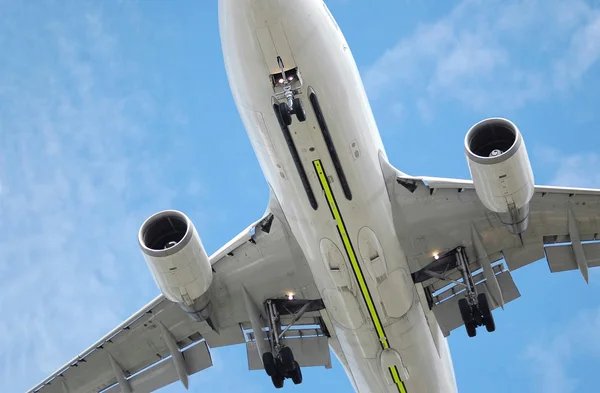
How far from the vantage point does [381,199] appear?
15.7 m

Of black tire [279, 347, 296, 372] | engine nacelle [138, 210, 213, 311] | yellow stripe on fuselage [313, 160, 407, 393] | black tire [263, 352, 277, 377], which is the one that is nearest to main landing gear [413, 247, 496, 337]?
yellow stripe on fuselage [313, 160, 407, 393]

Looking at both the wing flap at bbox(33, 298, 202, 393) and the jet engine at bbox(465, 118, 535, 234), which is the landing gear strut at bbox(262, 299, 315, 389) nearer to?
the wing flap at bbox(33, 298, 202, 393)

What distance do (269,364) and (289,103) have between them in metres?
5.72

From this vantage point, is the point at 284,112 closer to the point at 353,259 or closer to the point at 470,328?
the point at 353,259

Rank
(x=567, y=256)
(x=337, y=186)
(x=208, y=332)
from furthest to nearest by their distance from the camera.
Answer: (x=208, y=332), (x=567, y=256), (x=337, y=186)

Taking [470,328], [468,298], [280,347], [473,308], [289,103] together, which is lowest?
[470,328]

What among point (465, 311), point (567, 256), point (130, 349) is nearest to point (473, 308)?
point (465, 311)

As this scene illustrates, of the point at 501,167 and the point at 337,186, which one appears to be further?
the point at 337,186

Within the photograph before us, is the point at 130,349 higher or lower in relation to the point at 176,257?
higher

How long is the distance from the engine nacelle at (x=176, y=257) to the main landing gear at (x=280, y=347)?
173cm

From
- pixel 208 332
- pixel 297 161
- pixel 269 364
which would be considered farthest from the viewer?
pixel 208 332

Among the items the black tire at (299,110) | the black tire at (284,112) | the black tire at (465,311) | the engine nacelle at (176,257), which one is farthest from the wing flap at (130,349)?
the black tire at (299,110)

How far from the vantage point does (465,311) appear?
16938 millimetres

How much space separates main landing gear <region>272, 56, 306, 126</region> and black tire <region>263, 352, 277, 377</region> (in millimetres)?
5355
